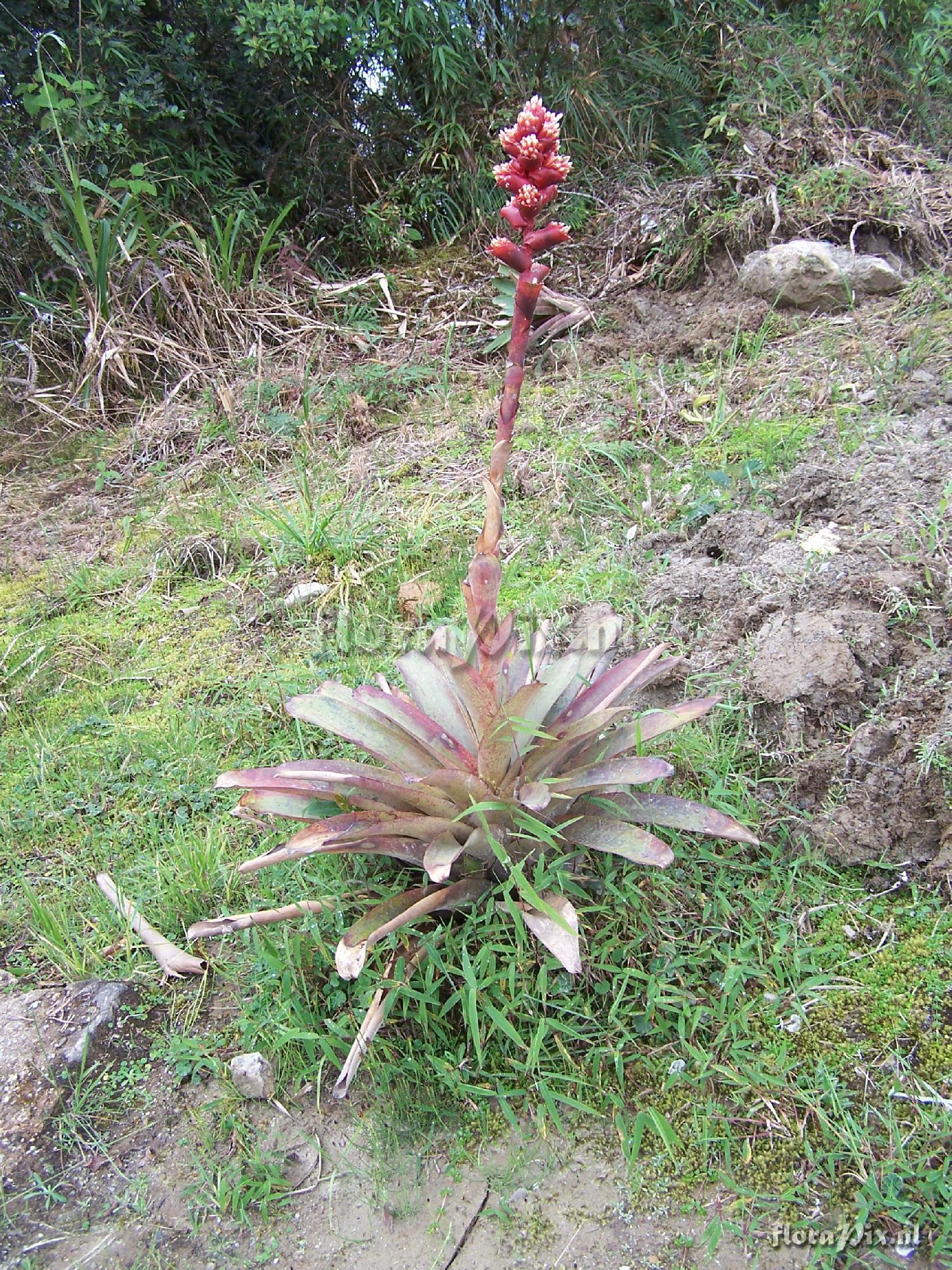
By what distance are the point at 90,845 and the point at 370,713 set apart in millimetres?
1025

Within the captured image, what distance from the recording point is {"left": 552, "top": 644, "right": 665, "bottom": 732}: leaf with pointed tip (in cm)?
222

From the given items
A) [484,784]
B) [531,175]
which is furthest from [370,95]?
[484,784]

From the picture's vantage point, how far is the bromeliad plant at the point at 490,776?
189 centimetres

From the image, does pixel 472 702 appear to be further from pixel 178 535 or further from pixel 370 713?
pixel 178 535

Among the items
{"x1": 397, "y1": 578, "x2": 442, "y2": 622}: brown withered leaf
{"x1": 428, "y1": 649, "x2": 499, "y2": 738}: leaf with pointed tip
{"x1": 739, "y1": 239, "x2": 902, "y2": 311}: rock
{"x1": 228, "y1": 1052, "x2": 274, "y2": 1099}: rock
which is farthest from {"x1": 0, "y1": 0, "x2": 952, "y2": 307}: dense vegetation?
{"x1": 228, "y1": 1052, "x2": 274, "y2": 1099}: rock

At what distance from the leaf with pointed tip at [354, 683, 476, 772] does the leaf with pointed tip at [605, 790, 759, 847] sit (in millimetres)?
371

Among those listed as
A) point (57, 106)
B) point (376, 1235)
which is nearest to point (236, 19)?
point (57, 106)

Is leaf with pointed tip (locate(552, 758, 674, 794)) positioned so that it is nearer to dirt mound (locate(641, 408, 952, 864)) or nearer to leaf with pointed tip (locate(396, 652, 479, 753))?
leaf with pointed tip (locate(396, 652, 479, 753))

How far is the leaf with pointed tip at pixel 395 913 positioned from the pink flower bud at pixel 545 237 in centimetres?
134

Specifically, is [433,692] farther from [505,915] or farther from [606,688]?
[505,915]

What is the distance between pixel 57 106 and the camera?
4.58 meters

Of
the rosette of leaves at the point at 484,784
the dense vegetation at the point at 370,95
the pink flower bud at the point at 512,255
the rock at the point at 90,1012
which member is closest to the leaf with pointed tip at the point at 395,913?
the rosette of leaves at the point at 484,784

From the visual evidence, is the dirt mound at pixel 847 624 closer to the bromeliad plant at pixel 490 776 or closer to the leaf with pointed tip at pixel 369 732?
the bromeliad plant at pixel 490 776

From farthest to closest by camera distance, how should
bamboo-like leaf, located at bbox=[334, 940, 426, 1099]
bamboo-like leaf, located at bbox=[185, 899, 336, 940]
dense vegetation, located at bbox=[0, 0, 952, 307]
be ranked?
dense vegetation, located at bbox=[0, 0, 952, 307]
bamboo-like leaf, located at bbox=[185, 899, 336, 940]
bamboo-like leaf, located at bbox=[334, 940, 426, 1099]
